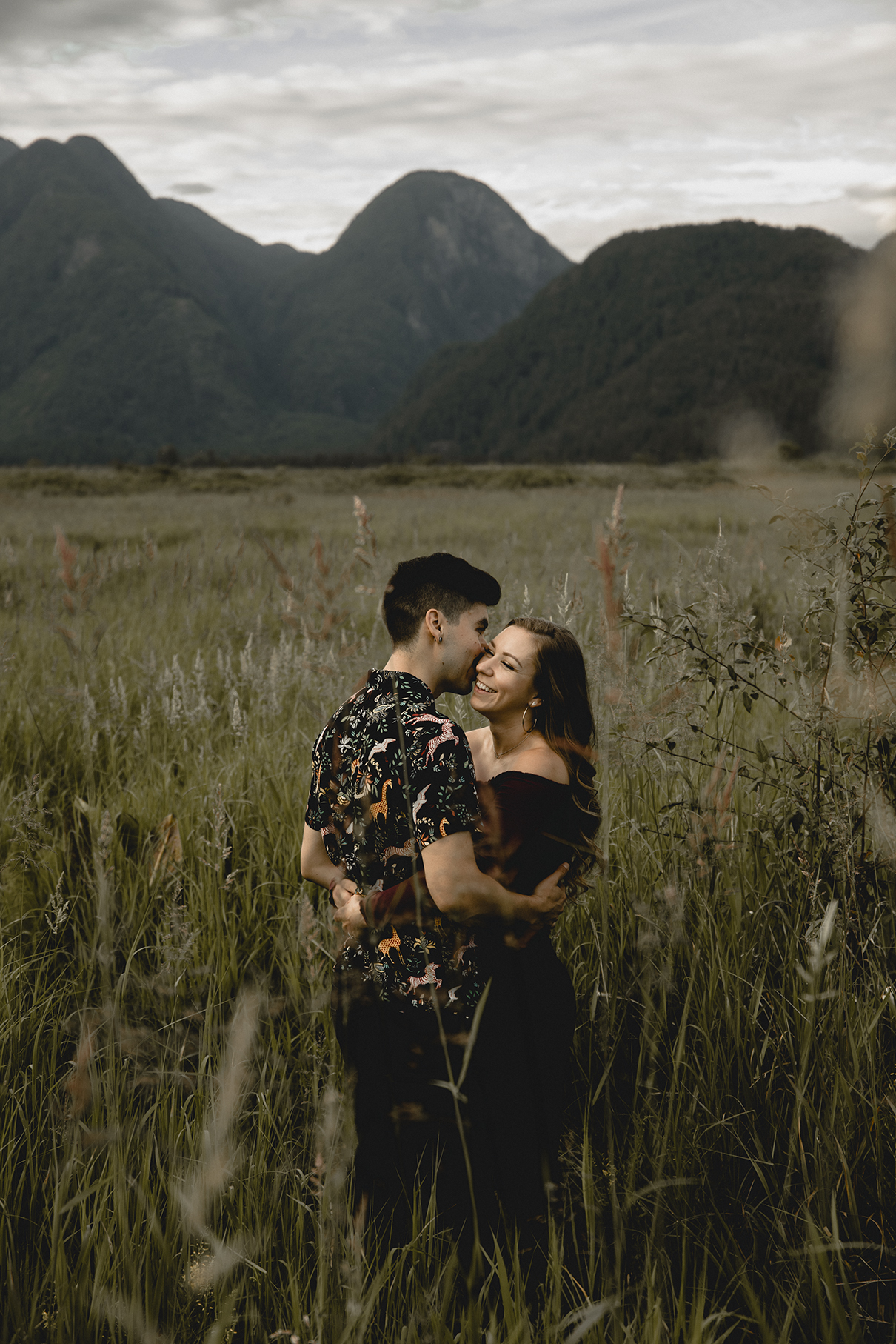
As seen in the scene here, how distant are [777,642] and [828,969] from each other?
2.57ft

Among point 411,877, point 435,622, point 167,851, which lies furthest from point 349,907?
point 167,851

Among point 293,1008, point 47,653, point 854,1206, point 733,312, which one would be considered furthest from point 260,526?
point 733,312

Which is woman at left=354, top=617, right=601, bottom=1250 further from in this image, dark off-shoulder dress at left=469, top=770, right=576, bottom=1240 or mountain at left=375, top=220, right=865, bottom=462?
mountain at left=375, top=220, right=865, bottom=462

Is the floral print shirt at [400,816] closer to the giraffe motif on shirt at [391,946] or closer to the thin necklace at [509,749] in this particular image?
the giraffe motif on shirt at [391,946]

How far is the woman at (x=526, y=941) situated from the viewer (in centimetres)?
158

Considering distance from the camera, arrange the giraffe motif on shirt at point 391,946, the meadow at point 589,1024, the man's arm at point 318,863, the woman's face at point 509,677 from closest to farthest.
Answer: the meadow at point 589,1024 → the giraffe motif on shirt at point 391,946 → the woman's face at point 509,677 → the man's arm at point 318,863

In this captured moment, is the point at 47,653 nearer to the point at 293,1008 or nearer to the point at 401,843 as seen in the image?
the point at 293,1008

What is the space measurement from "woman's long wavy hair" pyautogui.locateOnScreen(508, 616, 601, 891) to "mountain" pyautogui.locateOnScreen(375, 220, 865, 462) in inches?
3987

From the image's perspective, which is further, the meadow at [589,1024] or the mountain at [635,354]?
the mountain at [635,354]

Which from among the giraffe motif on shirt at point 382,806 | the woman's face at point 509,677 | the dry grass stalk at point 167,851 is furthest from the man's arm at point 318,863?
the dry grass stalk at point 167,851

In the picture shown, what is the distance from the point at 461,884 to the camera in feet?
4.67

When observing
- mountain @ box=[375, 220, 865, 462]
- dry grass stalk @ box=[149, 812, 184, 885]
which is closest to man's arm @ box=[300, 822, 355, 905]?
dry grass stalk @ box=[149, 812, 184, 885]

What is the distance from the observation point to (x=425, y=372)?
622ft

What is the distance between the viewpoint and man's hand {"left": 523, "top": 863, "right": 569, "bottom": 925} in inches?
59.2
